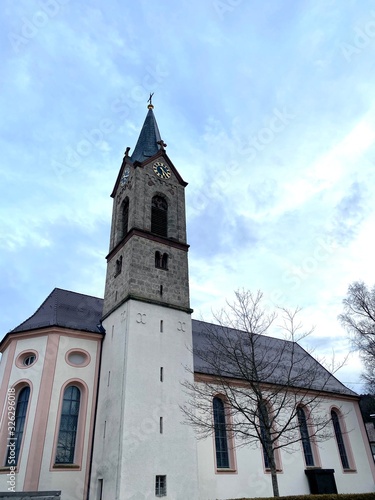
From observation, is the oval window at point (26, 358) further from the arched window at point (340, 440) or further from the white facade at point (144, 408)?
the arched window at point (340, 440)

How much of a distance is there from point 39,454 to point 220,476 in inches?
344

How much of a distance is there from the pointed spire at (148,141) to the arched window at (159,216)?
11.6ft

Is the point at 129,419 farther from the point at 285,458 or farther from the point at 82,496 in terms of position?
the point at 285,458

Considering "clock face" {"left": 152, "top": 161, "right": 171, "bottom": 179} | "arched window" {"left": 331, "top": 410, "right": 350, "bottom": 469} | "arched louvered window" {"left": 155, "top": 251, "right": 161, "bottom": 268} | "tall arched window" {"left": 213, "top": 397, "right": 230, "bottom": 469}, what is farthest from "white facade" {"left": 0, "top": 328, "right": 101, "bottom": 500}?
"arched window" {"left": 331, "top": 410, "right": 350, "bottom": 469}

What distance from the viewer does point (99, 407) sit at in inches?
698

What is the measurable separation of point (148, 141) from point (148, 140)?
0.15m

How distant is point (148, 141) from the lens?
91.0 feet

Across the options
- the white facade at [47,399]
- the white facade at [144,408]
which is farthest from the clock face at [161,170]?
the white facade at [47,399]

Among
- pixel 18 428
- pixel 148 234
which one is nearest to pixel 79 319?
pixel 18 428

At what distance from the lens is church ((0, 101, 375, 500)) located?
50.5ft

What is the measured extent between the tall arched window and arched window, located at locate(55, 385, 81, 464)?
690 centimetres

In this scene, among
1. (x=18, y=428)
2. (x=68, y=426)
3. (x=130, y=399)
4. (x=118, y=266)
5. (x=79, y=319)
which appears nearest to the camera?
(x=130, y=399)

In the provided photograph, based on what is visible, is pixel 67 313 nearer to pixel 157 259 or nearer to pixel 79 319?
pixel 79 319

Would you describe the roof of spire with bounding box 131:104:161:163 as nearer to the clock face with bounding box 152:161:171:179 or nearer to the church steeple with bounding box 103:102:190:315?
the church steeple with bounding box 103:102:190:315
